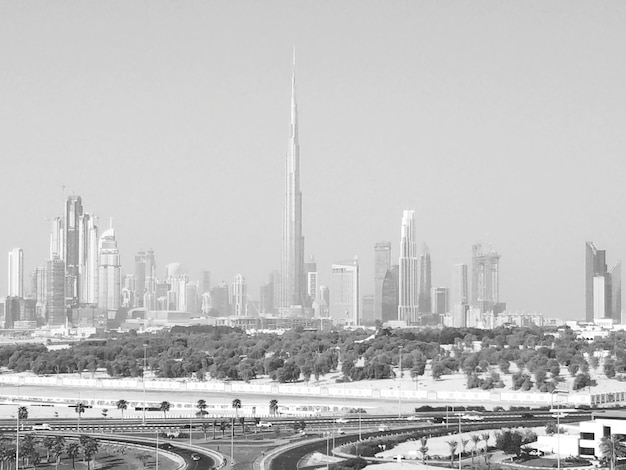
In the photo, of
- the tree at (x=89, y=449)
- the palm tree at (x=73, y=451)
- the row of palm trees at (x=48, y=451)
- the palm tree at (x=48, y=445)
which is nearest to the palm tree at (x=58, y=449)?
the row of palm trees at (x=48, y=451)

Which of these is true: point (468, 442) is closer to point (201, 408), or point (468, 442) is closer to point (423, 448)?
point (423, 448)

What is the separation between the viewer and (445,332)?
17138cm

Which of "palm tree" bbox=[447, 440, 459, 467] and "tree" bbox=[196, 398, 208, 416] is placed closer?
"palm tree" bbox=[447, 440, 459, 467]

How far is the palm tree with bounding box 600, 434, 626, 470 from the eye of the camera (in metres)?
61.2

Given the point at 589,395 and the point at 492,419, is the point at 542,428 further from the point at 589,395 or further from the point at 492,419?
the point at 589,395

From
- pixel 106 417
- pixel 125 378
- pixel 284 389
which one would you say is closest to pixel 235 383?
pixel 284 389

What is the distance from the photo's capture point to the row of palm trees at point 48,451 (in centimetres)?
6612

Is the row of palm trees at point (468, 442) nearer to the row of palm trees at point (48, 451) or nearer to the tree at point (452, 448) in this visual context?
the tree at point (452, 448)

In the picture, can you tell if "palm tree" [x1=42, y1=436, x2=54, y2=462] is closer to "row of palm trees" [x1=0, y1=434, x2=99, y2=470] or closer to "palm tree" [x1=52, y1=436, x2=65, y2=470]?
"row of palm trees" [x1=0, y1=434, x2=99, y2=470]

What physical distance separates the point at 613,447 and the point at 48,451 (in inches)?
1134

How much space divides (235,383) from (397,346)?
31.7 metres

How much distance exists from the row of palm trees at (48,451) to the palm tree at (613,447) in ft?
82.8

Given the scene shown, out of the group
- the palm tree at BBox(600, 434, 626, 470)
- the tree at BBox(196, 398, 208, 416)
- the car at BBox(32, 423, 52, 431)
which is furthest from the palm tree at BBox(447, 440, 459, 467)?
the car at BBox(32, 423, 52, 431)

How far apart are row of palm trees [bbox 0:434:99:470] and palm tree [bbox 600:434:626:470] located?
82.8 ft
